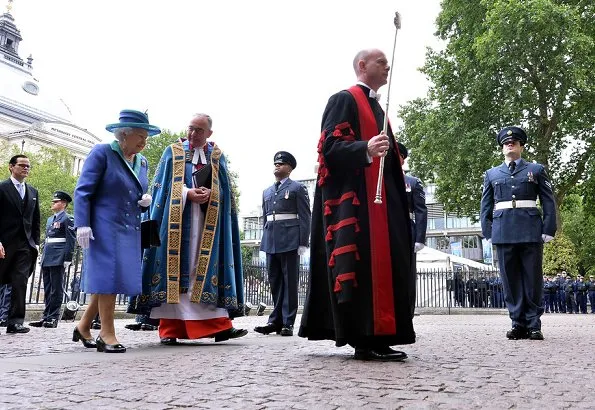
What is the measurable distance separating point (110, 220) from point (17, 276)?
3581 mm

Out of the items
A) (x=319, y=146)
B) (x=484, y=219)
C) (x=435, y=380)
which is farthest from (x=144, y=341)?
(x=484, y=219)

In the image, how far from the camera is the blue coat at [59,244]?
9.62 m

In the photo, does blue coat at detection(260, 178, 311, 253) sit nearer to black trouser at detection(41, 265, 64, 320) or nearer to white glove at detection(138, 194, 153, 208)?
white glove at detection(138, 194, 153, 208)

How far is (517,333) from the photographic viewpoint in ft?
22.3

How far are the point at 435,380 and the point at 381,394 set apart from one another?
589 millimetres

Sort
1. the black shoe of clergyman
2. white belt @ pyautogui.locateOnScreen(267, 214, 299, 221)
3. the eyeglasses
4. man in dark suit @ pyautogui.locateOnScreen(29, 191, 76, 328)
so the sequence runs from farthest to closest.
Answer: man in dark suit @ pyautogui.locateOnScreen(29, 191, 76, 328), white belt @ pyautogui.locateOnScreen(267, 214, 299, 221), the black shoe of clergyman, the eyeglasses

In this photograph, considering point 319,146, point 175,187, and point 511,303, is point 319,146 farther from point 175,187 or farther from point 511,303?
point 511,303

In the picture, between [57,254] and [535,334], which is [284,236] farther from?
[57,254]

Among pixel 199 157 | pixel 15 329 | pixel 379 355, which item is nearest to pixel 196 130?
pixel 199 157

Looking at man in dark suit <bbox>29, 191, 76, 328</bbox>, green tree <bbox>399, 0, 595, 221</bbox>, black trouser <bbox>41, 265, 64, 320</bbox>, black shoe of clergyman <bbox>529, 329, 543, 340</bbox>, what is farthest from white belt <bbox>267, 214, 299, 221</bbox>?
green tree <bbox>399, 0, 595, 221</bbox>

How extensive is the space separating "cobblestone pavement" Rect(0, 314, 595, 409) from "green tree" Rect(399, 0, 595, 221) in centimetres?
1964

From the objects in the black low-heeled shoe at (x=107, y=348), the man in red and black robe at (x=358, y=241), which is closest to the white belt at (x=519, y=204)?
the man in red and black robe at (x=358, y=241)

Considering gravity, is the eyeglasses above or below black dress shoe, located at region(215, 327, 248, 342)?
above

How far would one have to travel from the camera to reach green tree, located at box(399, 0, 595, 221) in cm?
2238
